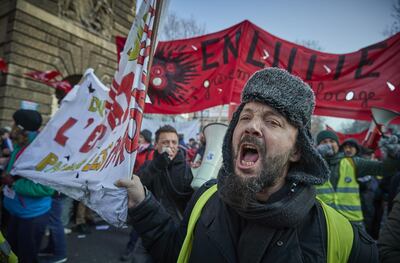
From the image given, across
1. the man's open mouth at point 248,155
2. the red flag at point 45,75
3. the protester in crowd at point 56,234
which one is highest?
the red flag at point 45,75

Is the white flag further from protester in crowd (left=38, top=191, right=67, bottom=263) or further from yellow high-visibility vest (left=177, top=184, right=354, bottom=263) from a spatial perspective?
protester in crowd (left=38, top=191, right=67, bottom=263)

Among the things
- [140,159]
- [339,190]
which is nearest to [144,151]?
[140,159]

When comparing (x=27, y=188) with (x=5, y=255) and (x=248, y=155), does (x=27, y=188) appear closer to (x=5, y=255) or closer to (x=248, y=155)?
(x=5, y=255)

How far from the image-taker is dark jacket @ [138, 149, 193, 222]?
2.56m

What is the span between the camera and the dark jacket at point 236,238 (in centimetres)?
113

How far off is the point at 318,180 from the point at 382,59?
2699 mm

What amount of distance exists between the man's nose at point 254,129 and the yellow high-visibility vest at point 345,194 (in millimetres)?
2224

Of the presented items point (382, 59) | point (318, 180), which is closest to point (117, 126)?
point (318, 180)

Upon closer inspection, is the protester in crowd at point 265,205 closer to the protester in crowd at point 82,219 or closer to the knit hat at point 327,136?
the knit hat at point 327,136

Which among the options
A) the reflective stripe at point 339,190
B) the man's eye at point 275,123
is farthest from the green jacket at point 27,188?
the reflective stripe at point 339,190

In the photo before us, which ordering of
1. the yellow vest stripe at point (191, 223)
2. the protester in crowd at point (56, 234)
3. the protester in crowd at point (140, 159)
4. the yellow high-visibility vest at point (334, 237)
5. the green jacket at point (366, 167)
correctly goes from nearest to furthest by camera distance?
the yellow high-visibility vest at point (334, 237), the yellow vest stripe at point (191, 223), the green jacket at point (366, 167), the protester in crowd at point (56, 234), the protester in crowd at point (140, 159)

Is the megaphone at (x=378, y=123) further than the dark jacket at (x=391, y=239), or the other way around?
the megaphone at (x=378, y=123)

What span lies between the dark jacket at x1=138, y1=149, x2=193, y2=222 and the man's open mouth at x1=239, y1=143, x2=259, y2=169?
1292 millimetres

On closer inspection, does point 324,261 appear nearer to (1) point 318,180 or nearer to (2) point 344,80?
(1) point 318,180
